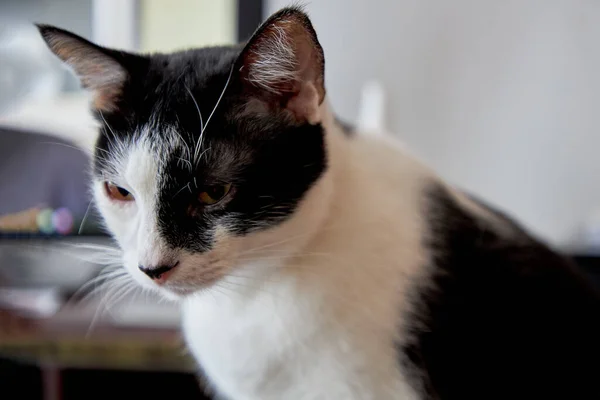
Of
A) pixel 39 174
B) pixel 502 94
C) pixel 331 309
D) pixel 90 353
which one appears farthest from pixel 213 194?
pixel 502 94

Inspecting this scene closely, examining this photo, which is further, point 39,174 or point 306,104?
point 39,174

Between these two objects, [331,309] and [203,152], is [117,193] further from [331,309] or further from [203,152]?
[331,309]

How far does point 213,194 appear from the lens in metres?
0.54

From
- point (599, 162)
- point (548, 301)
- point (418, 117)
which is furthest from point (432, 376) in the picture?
point (599, 162)

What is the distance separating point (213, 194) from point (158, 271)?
0.09 metres

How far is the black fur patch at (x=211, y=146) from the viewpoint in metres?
0.53

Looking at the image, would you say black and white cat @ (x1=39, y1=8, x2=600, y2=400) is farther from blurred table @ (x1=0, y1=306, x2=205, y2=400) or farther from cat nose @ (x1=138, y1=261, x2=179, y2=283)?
blurred table @ (x1=0, y1=306, x2=205, y2=400)

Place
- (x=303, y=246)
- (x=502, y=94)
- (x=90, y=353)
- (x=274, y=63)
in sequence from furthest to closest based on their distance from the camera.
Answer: (x=502, y=94) < (x=90, y=353) < (x=303, y=246) < (x=274, y=63)

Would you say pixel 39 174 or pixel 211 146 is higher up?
pixel 211 146

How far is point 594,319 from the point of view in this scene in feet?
2.21

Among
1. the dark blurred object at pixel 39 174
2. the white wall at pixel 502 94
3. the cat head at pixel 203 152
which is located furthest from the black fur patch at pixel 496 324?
the white wall at pixel 502 94

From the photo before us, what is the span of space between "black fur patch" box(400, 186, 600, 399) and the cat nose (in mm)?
259

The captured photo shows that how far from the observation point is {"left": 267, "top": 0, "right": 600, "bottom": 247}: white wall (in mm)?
1300

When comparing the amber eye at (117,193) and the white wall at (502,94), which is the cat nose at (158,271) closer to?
the amber eye at (117,193)
